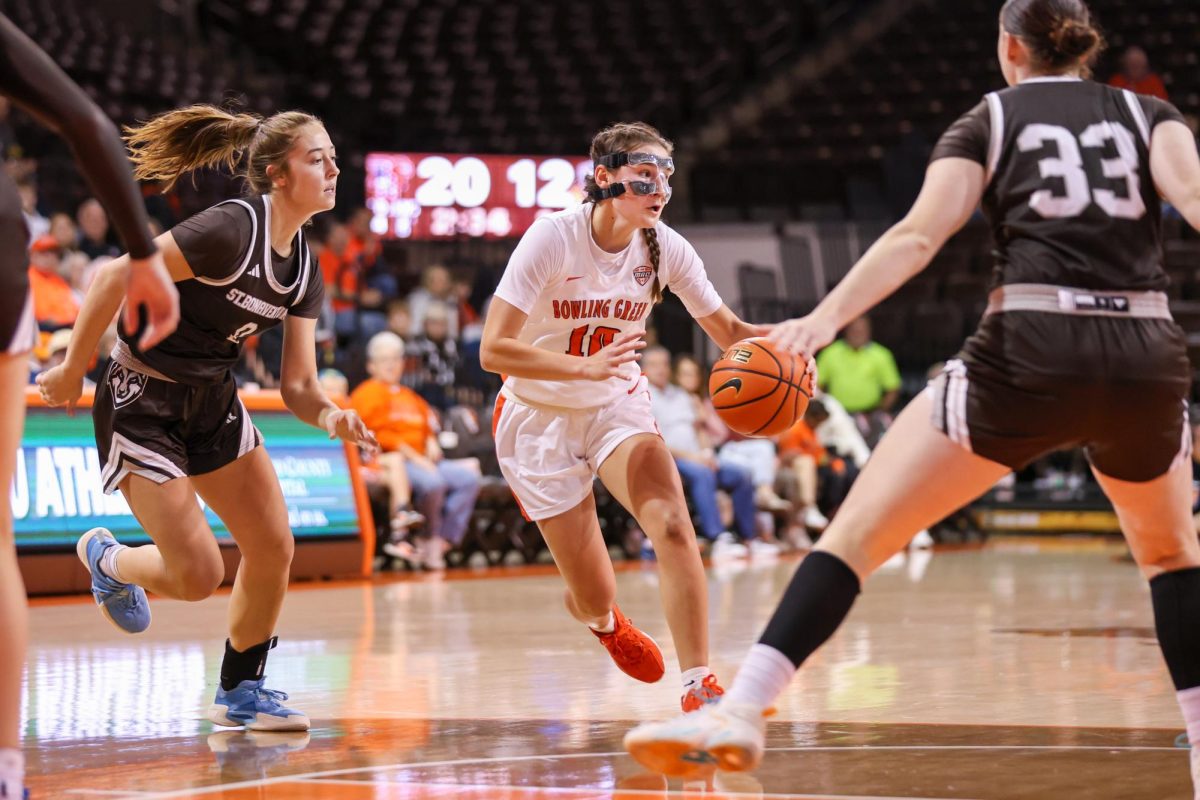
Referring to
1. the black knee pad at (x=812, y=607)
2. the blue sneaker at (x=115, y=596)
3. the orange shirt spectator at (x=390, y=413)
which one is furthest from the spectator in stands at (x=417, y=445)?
the black knee pad at (x=812, y=607)

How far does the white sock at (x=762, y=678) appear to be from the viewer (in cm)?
318

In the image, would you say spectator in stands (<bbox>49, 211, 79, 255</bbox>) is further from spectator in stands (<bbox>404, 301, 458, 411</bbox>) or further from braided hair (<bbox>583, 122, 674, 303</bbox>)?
braided hair (<bbox>583, 122, 674, 303</bbox>)

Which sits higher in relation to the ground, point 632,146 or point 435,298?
point 435,298

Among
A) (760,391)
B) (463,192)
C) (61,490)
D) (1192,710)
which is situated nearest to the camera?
(1192,710)

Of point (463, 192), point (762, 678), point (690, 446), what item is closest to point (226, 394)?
point (762, 678)

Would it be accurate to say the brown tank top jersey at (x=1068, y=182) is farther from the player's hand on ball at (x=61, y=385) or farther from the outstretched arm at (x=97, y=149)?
the player's hand on ball at (x=61, y=385)

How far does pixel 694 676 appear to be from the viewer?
450cm

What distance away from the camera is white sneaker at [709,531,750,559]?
41.0 ft

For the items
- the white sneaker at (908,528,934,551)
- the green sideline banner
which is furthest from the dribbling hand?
the white sneaker at (908,528,934,551)

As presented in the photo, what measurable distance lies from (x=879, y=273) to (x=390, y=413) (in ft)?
27.0

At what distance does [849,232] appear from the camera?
17312mm

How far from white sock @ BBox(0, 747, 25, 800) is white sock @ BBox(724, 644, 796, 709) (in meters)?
1.33

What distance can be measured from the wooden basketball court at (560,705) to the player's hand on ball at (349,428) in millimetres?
858

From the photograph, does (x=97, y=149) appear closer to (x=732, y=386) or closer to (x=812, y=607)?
(x=812, y=607)
